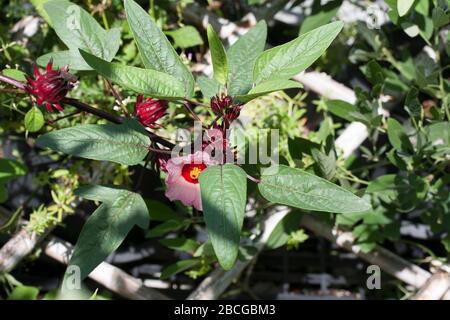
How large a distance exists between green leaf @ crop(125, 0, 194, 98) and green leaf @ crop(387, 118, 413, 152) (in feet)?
1.69

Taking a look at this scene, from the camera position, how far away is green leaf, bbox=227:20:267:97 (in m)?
1.01

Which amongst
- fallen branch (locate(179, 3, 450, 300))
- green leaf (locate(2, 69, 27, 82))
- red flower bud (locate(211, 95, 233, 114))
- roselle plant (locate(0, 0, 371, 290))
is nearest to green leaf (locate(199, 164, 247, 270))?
roselle plant (locate(0, 0, 371, 290))

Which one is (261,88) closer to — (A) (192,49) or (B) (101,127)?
(B) (101,127)

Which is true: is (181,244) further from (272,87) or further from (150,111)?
(272,87)

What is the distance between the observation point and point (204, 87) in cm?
100

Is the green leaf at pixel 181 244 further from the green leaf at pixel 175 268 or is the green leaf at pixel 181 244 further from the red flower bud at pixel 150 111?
the red flower bud at pixel 150 111

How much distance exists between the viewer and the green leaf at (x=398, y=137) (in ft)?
4.25

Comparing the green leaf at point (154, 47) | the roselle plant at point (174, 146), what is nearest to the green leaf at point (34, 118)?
the roselle plant at point (174, 146)

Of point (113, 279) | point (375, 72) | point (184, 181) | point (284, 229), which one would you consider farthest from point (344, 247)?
point (184, 181)

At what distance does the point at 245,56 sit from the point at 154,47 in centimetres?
17

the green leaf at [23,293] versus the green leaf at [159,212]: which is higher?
the green leaf at [159,212]

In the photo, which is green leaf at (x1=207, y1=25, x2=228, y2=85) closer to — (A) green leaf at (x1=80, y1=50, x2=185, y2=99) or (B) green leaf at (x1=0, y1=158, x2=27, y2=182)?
(A) green leaf at (x1=80, y1=50, x2=185, y2=99)

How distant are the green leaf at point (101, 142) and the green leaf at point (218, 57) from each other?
6.0 inches
